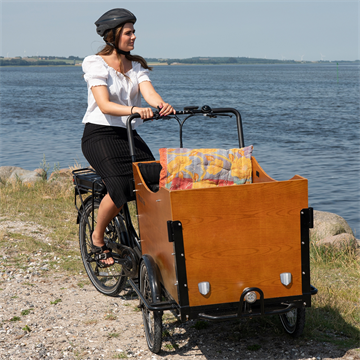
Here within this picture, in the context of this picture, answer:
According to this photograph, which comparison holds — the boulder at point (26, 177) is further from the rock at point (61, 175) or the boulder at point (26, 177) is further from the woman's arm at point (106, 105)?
the woman's arm at point (106, 105)

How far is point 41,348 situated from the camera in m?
3.68

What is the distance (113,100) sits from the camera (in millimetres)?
4059

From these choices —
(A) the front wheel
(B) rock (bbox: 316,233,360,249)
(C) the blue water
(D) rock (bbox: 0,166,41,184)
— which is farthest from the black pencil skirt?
(D) rock (bbox: 0,166,41,184)

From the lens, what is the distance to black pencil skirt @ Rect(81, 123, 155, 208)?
13.0 ft

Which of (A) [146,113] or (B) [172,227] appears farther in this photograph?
(A) [146,113]

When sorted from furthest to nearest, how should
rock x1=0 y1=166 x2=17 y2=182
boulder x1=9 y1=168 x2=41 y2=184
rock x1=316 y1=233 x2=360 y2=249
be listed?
rock x1=0 y1=166 x2=17 y2=182 → boulder x1=9 y1=168 x2=41 y2=184 → rock x1=316 y1=233 x2=360 y2=249

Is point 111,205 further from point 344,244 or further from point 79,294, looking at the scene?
point 344,244

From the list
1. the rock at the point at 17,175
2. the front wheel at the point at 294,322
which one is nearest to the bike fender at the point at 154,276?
the front wheel at the point at 294,322

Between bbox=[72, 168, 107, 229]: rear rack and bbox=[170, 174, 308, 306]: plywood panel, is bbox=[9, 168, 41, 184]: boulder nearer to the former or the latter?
bbox=[72, 168, 107, 229]: rear rack

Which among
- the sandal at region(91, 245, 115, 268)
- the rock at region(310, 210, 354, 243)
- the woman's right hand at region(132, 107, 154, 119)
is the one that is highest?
the woman's right hand at region(132, 107, 154, 119)

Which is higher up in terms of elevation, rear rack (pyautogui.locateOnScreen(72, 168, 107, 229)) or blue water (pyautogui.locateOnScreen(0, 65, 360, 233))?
rear rack (pyautogui.locateOnScreen(72, 168, 107, 229))

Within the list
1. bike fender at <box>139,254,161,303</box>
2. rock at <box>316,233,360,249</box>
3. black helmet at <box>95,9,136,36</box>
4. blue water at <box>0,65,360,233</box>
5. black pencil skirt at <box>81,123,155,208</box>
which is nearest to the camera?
bike fender at <box>139,254,161,303</box>

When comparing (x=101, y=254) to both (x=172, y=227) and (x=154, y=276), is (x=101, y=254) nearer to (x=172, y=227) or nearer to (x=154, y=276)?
(x=154, y=276)

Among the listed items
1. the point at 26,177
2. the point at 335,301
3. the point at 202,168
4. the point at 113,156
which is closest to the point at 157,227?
the point at 202,168
